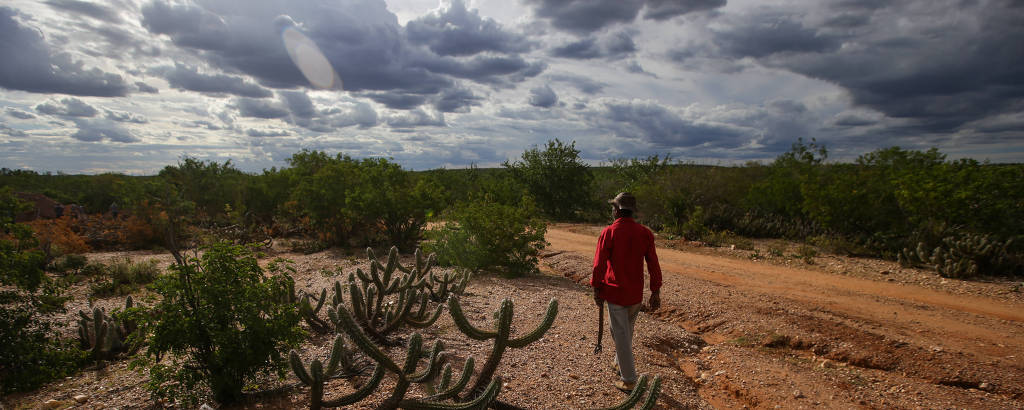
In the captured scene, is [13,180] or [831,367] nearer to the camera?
[831,367]

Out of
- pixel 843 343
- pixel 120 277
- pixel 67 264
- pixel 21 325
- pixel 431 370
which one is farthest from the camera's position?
pixel 67 264

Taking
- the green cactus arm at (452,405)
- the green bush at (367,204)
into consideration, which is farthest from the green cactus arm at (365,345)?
the green bush at (367,204)

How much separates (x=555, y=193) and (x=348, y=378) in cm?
2083

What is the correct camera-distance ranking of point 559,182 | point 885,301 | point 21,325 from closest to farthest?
point 21,325, point 885,301, point 559,182

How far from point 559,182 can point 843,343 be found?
62.0ft

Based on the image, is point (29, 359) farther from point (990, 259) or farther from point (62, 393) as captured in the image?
point (990, 259)

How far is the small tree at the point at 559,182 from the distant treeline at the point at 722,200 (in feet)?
16.6

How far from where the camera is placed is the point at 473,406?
3.35 m

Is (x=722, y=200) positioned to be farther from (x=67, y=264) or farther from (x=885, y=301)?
(x=67, y=264)

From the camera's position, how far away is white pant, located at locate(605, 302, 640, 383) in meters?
4.51

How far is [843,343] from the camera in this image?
6180mm

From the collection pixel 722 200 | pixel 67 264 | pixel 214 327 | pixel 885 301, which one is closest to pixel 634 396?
pixel 214 327

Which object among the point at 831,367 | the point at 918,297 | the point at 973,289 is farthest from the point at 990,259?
the point at 831,367

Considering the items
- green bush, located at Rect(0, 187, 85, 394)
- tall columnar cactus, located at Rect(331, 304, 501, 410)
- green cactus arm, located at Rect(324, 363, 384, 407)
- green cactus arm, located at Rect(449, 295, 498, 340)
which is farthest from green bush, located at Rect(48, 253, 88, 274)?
green cactus arm, located at Rect(449, 295, 498, 340)
